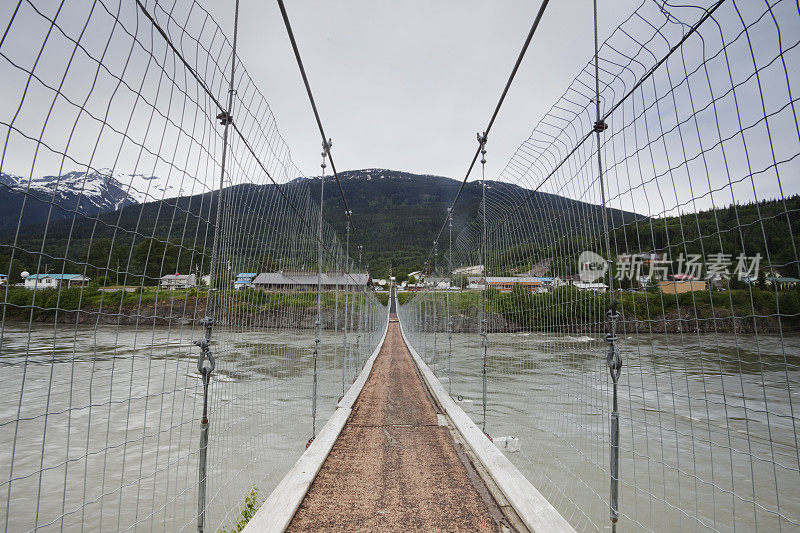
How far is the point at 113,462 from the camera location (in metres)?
5.67

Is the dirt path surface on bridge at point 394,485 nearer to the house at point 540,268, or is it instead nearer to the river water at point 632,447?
the river water at point 632,447

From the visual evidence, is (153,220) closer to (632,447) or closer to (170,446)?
(170,446)

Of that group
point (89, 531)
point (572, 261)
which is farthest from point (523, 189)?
point (89, 531)

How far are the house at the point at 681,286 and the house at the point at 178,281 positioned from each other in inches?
97.7

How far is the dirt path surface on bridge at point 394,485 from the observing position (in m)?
2.48

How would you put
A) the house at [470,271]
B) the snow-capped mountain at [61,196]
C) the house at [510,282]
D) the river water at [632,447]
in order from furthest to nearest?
the house at [470,271], the house at [510,282], the river water at [632,447], the snow-capped mountain at [61,196]

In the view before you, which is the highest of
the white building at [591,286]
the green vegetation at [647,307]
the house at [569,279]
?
the house at [569,279]

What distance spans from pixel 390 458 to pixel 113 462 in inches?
170

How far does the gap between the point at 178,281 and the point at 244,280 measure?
3.55 feet

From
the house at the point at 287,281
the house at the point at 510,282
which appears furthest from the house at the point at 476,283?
the house at the point at 287,281

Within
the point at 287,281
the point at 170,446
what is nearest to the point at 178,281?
the point at 170,446

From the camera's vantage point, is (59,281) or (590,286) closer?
(59,281)

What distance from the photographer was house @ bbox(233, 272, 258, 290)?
3.32 metres

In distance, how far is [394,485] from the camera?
3.03 m
